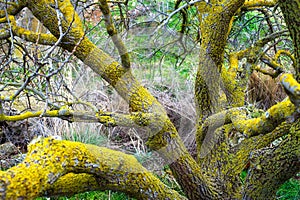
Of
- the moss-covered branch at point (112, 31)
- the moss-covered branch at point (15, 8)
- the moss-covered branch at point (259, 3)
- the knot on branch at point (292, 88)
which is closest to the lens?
the knot on branch at point (292, 88)

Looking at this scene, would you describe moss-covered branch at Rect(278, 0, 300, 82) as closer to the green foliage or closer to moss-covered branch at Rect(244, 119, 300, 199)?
moss-covered branch at Rect(244, 119, 300, 199)

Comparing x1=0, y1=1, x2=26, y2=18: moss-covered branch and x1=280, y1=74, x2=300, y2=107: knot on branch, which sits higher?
x1=0, y1=1, x2=26, y2=18: moss-covered branch

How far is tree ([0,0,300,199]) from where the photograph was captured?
1.10 metres

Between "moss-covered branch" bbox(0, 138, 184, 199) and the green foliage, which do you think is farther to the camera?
the green foliage

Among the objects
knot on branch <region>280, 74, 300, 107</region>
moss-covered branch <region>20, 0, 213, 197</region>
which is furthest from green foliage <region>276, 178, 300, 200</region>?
knot on branch <region>280, 74, 300, 107</region>

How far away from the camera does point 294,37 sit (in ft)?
3.49

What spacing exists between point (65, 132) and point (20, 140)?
1.51 ft

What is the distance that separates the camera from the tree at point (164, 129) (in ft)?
3.62

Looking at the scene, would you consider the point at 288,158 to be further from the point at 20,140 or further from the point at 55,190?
the point at 20,140

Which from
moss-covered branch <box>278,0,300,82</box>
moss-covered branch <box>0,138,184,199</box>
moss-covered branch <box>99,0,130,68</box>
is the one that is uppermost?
moss-covered branch <box>99,0,130,68</box>

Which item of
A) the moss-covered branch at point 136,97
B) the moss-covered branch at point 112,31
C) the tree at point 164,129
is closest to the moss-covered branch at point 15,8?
the tree at point 164,129

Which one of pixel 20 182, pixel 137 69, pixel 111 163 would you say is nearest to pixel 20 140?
pixel 137 69

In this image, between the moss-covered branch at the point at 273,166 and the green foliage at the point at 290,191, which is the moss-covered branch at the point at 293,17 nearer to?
the moss-covered branch at the point at 273,166

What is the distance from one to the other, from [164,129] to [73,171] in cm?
66
